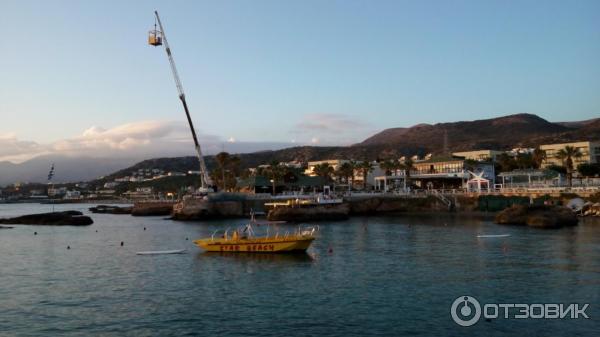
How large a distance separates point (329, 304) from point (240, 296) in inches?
248

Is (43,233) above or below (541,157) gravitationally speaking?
below

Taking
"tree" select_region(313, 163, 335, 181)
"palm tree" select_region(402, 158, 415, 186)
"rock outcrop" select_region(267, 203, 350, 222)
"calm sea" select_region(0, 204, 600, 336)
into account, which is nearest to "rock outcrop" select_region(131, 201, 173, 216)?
"tree" select_region(313, 163, 335, 181)

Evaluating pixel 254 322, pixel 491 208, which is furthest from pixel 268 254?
pixel 491 208

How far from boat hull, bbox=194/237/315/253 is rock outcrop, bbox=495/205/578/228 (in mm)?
39977

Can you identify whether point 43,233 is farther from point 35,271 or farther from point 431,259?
point 431,259

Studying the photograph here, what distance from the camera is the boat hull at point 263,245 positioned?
51.8 metres

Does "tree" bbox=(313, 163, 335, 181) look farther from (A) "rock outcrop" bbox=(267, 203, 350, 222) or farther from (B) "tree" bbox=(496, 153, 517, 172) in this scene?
(A) "rock outcrop" bbox=(267, 203, 350, 222)

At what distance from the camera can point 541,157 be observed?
14425 centimetres

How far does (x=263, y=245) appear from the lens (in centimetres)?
5231

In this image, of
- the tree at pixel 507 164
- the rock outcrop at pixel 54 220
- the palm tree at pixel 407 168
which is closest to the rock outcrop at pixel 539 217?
the palm tree at pixel 407 168

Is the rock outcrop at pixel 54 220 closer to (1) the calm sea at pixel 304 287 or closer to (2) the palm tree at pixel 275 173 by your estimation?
(1) the calm sea at pixel 304 287

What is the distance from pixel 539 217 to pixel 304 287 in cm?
5197

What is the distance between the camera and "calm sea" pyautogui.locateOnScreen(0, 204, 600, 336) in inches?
1051

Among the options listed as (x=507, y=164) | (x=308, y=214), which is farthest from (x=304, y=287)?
(x=507, y=164)
